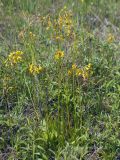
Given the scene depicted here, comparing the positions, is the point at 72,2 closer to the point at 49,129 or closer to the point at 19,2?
the point at 19,2

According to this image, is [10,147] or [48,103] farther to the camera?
[48,103]

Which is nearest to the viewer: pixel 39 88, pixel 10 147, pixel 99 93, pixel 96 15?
pixel 10 147

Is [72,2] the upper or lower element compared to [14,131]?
upper

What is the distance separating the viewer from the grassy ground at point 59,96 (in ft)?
7.55

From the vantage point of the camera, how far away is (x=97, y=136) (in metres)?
2.41

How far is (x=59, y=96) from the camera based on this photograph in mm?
A: 2613

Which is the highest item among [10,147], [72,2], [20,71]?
[72,2]

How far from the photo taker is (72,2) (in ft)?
13.2

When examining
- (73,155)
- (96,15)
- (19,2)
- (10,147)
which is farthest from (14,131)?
(96,15)

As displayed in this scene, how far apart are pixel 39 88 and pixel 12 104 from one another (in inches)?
10.8

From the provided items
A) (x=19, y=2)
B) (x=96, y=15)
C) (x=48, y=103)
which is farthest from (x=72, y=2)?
(x=48, y=103)

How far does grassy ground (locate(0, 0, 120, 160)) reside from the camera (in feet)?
7.55

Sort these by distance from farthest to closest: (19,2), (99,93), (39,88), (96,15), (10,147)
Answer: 1. (96,15)
2. (19,2)
3. (99,93)
4. (39,88)
5. (10,147)

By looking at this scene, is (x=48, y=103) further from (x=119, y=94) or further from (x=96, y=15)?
(x=96, y=15)
